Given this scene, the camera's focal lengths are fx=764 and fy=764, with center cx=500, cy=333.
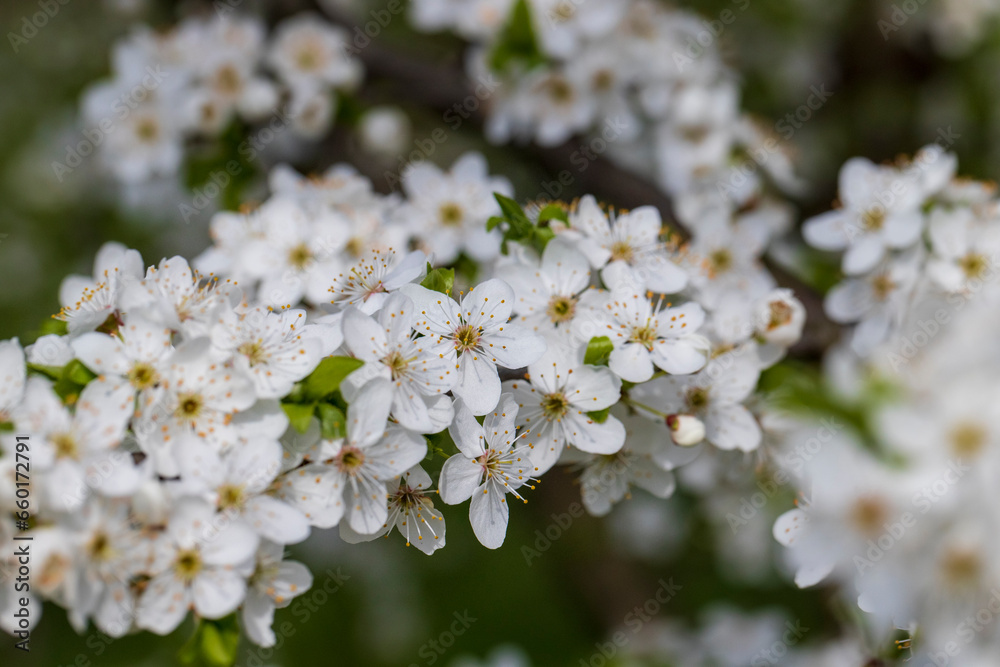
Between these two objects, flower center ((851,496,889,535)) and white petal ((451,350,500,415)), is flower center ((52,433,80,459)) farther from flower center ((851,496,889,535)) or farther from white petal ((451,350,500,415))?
flower center ((851,496,889,535))

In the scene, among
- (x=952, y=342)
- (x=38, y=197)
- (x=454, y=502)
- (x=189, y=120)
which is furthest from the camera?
(x=38, y=197)

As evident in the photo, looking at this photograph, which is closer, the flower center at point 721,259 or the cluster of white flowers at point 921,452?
the cluster of white flowers at point 921,452

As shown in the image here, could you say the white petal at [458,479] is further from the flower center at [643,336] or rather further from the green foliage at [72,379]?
the green foliage at [72,379]

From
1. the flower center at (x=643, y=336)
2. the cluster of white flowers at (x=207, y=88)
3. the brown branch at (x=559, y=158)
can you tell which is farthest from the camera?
the cluster of white flowers at (x=207, y=88)

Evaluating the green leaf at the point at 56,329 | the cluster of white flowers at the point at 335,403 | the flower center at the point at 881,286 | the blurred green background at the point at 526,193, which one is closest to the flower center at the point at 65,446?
the cluster of white flowers at the point at 335,403

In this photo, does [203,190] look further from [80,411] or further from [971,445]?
[971,445]

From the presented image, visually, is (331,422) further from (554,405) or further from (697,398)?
(697,398)

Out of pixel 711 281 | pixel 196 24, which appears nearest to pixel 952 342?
pixel 711 281
